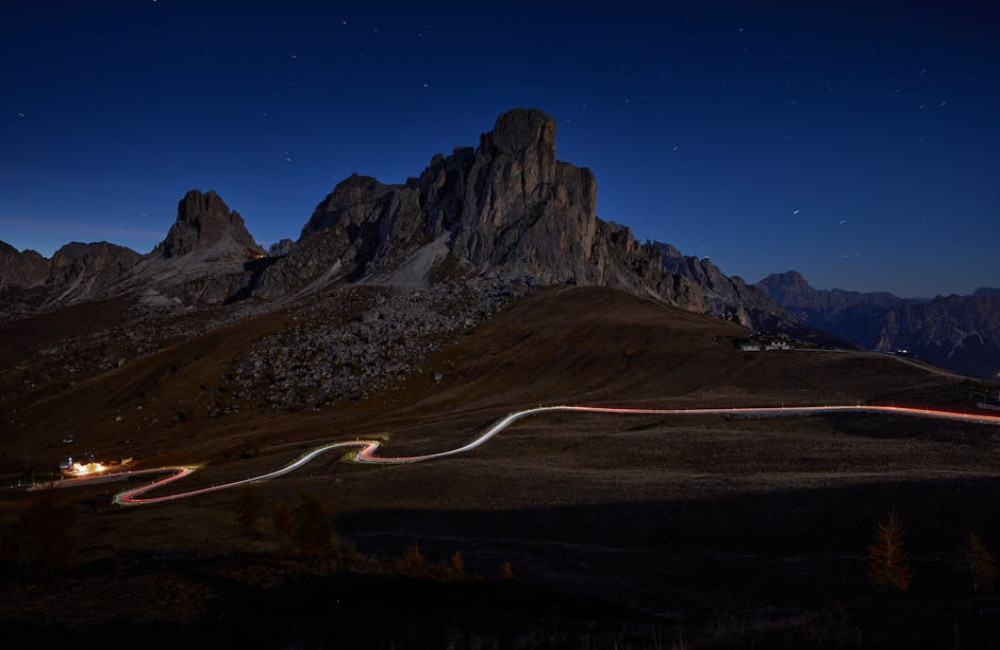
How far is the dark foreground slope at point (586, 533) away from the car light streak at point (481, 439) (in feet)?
8.63

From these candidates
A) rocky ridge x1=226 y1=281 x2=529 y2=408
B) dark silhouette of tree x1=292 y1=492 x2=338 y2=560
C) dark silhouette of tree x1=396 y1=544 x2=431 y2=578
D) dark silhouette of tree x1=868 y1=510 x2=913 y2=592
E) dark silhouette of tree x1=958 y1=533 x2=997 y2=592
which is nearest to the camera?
dark silhouette of tree x1=958 y1=533 x2=997 y2=592

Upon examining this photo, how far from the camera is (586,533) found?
111 feet

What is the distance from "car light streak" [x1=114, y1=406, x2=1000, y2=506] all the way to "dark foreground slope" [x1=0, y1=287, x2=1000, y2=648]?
2.63m

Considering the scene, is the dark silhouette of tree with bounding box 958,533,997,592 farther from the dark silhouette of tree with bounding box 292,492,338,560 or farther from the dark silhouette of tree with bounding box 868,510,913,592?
the dark silhouette of tree with bounding box 292,492,338,560

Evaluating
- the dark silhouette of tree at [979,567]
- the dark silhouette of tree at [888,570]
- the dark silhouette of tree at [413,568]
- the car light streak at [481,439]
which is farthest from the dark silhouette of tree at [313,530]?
the car light streak at [481,439]

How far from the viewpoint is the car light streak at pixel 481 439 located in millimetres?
55188

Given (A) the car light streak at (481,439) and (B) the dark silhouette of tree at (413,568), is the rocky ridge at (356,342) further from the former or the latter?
(B) the dark silhouette of tree at (413,568)

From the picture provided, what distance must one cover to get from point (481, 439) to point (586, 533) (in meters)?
31.9

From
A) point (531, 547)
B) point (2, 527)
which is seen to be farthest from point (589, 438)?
point (2, 527)

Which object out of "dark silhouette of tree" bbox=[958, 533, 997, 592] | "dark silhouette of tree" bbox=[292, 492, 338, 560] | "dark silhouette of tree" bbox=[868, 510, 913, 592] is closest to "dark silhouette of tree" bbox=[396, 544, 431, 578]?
"dark silhouette of tree" bbox=[292, 492, 338, 560]

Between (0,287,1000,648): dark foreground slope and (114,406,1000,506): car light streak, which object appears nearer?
(0,287,1000,648): dark foreground slope

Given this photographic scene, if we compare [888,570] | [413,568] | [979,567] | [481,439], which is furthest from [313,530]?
[481,439]

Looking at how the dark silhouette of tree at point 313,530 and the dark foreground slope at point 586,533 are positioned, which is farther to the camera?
the dark silhouette of tree at point 313,530

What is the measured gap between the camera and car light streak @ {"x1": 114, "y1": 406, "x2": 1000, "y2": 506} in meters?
55.2
